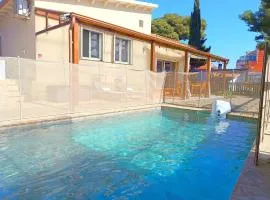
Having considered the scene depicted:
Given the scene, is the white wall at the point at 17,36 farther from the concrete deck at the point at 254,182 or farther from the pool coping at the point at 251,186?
the pool coping at the point at 251,186

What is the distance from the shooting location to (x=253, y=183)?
3742mm

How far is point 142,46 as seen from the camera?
16.2m

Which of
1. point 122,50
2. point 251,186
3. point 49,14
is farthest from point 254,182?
point 122,50

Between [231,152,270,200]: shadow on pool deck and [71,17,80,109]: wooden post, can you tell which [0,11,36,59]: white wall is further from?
[231,152,270,200]: shadow on pool deck

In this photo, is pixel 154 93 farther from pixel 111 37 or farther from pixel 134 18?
pixel 134 18

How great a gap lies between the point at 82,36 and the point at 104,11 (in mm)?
6471

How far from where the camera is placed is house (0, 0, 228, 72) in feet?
40.8

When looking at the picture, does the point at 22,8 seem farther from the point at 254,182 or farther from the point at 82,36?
the point at 254,182

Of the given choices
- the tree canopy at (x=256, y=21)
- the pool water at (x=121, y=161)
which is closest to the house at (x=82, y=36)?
the pool water at (x=121, y=161)

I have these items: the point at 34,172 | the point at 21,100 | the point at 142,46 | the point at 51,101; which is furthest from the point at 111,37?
the point at 34,172

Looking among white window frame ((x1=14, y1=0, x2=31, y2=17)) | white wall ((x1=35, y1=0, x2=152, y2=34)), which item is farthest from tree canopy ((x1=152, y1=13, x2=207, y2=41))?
white window frame ((x1=14, y1=0, x2=31, y2=17))

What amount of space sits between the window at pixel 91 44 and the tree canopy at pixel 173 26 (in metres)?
23.6

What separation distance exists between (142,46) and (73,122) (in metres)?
8.08

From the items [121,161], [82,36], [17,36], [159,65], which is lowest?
[121,161]
